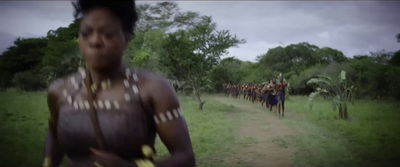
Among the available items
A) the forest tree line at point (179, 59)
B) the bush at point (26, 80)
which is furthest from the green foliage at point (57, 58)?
the bush at point (26, 80)

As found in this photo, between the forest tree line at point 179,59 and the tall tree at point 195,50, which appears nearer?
the forest tree line at point 179,59

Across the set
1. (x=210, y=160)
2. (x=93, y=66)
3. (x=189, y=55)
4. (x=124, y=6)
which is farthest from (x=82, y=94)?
(x=189, y=55)

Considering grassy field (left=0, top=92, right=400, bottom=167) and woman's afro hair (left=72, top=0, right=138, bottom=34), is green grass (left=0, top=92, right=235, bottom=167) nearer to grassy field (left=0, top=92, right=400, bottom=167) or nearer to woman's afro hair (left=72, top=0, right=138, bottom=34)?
grassy field (left=0, top=92, right=400, bottom=167)

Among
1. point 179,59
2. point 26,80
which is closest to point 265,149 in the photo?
point 26,80

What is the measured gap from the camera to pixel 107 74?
1.36 meters

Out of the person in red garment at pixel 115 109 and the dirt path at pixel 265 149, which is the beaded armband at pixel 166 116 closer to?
the person in red garment at pixel 115 109

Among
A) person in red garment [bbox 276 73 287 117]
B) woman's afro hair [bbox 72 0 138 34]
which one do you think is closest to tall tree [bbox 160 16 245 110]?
person in red garment [bbox 276 73 287 117]

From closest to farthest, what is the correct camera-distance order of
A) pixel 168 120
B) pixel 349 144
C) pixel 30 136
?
pixel 168 120
pixel 30 136
pixel 349 144

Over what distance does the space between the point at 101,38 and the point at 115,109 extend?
0.30 metres

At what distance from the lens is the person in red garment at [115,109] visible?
1257 mm

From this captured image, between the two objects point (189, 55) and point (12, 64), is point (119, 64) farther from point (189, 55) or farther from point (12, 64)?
point (189, 55)

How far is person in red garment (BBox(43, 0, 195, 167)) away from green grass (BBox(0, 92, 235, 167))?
11.8ft

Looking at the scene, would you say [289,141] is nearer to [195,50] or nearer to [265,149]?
[265,149]

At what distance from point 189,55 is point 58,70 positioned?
36.5 ft
